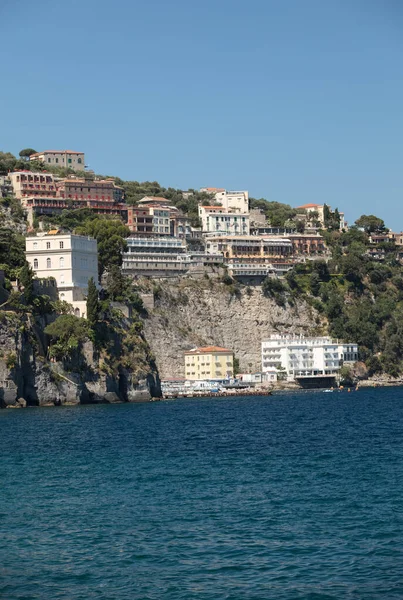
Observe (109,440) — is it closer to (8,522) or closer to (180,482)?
(180,482)

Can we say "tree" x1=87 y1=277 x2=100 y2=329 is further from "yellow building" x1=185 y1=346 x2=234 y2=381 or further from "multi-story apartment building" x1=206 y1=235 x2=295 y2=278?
"multi-story apartment building" x1=206 y1=235 x2=295 y2=278

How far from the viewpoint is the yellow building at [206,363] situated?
110 meters

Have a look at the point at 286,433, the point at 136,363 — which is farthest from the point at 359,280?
the point at 286,433

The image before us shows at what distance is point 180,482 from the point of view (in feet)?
120

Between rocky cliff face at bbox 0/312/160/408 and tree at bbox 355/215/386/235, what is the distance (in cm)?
7564

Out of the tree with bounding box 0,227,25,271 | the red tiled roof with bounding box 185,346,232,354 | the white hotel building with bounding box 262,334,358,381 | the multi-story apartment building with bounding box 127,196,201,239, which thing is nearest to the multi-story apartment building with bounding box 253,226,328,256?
the multi-story apartment building with bounding box 127,196,201,239

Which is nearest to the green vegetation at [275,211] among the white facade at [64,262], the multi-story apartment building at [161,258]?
the multi-story apartment building at [161,258]

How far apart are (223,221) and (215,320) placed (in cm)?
3243

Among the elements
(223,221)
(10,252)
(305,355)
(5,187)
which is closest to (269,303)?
(305,355)

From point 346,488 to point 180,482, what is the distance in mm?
5245

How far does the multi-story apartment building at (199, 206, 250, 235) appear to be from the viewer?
149 m

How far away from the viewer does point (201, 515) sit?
30.4 m

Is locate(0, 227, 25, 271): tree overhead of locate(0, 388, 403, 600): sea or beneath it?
overhead

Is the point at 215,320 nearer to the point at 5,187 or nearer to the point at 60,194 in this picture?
the point at 60,194
